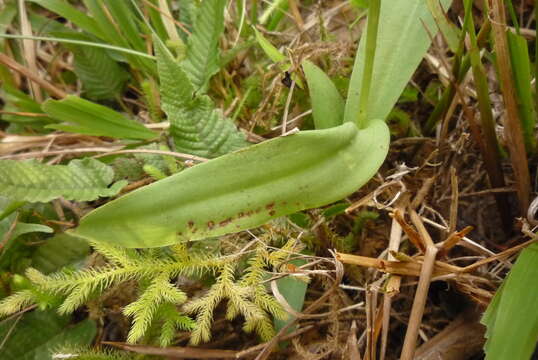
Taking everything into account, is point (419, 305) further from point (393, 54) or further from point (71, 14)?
point (71, 14)

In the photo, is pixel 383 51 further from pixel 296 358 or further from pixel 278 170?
pixel 296 358

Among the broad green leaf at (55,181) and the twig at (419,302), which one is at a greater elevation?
the broad green leaf at (55,181)

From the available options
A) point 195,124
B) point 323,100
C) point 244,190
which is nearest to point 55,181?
point 195,124

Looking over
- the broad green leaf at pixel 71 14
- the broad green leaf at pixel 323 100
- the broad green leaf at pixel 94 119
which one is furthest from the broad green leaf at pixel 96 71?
the broad green leaf at pixel 323 100

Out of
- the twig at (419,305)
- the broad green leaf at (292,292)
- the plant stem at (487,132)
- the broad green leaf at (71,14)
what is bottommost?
the broad green leaf at (292,292)

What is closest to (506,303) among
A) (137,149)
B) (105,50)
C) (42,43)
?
(137,149)

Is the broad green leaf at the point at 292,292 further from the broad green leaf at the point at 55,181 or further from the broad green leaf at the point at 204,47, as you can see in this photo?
the broad green leaf at the point at 204,47
